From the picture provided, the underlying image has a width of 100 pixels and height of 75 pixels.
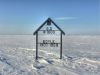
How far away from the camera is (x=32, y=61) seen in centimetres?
1172

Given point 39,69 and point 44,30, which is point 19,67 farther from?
point 44,30

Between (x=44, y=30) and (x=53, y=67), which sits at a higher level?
(x=44, y=30)

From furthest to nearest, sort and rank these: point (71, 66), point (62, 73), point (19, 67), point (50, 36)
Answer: point (50, 36) < point (71, 66) < point (19, 67) < point (62, 73)

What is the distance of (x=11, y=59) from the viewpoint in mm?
11852

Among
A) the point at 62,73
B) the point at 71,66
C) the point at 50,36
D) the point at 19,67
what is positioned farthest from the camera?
the point at 50,36

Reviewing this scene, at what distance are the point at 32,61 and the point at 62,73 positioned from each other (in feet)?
8.26

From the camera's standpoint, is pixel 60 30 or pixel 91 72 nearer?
pixel 91 72

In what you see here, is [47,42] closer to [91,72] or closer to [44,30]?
[44,30]

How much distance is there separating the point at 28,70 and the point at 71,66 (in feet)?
8.31

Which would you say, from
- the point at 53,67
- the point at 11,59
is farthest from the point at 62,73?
the point at 11,59

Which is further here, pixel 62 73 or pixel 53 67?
pixel 53 67

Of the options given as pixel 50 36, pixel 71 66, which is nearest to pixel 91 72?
pixel 71 66

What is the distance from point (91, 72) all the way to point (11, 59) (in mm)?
4134

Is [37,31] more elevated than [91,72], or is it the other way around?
[37,31]
